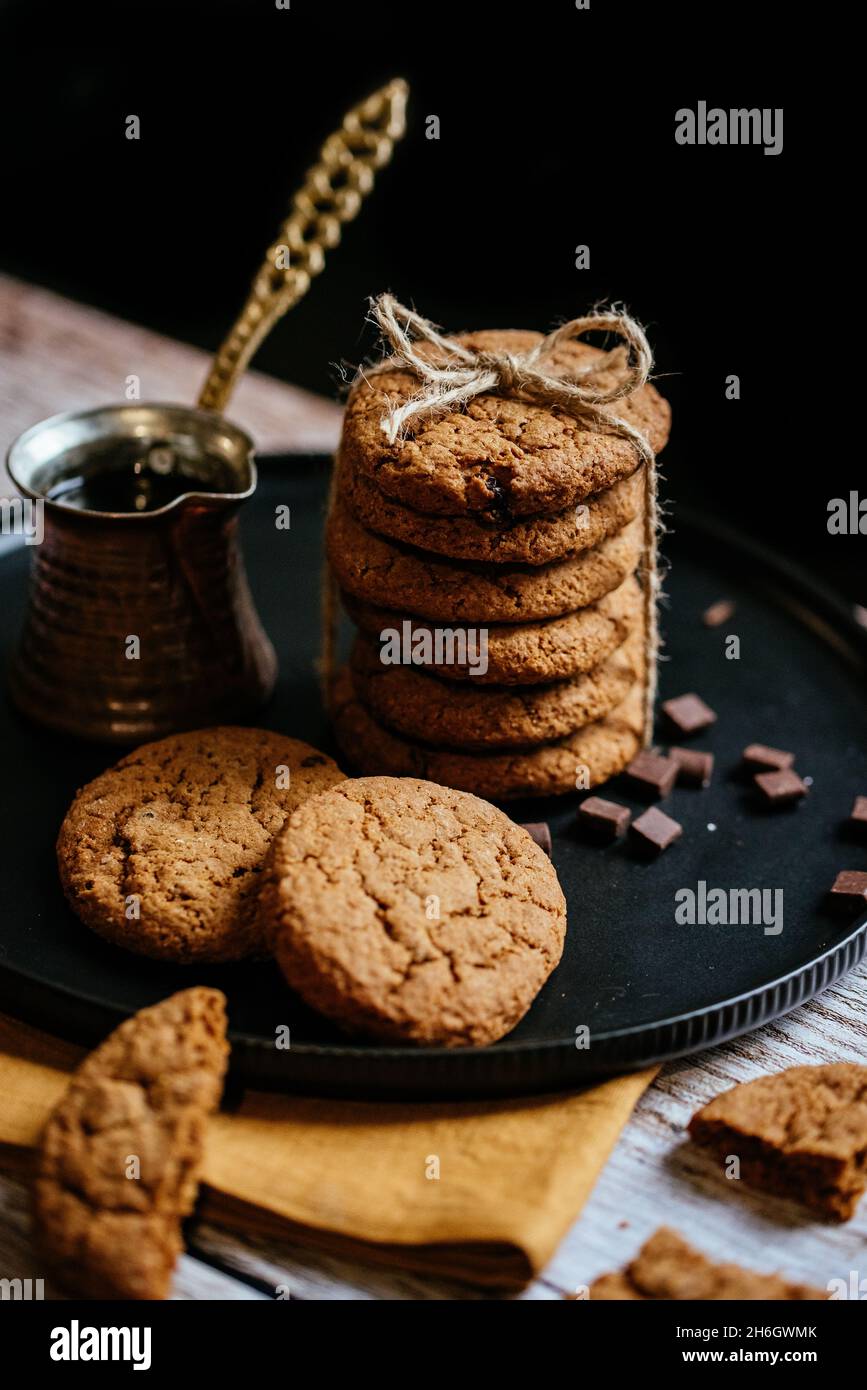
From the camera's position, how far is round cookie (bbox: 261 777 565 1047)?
1.31 metres

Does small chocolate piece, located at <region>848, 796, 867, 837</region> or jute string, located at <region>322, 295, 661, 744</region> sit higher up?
jute string, located at <region>322, 295, 661, 744</region>

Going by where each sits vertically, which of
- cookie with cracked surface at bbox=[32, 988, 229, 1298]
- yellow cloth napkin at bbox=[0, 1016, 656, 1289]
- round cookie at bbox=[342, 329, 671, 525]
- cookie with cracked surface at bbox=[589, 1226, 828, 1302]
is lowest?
cookie with cracked surface at bbox=[589, 1226, 828, 1302]

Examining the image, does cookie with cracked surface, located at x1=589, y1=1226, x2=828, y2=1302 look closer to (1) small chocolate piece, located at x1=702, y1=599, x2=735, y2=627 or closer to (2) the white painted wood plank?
(2) the white painted wood plank

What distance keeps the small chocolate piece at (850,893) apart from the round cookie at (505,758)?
1.09 ft

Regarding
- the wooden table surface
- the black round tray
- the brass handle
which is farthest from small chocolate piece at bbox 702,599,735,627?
the brass handle

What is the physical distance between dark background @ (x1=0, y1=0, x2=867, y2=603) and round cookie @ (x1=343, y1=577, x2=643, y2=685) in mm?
1445

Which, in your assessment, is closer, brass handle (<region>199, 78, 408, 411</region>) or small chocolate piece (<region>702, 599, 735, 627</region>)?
brass handle (<region>199, 78, 408, 411</region>)

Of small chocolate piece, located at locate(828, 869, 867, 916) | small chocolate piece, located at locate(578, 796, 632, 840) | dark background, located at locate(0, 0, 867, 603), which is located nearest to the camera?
small chocolate piece, located at locate(828, 869, 867, 916)

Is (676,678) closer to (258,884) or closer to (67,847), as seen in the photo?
(258,884)

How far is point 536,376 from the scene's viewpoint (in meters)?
1.58

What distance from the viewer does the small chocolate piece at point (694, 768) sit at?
177 cm

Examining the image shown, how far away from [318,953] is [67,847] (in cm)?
38

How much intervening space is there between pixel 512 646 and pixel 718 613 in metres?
0.63

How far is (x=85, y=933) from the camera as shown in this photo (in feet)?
4.87
